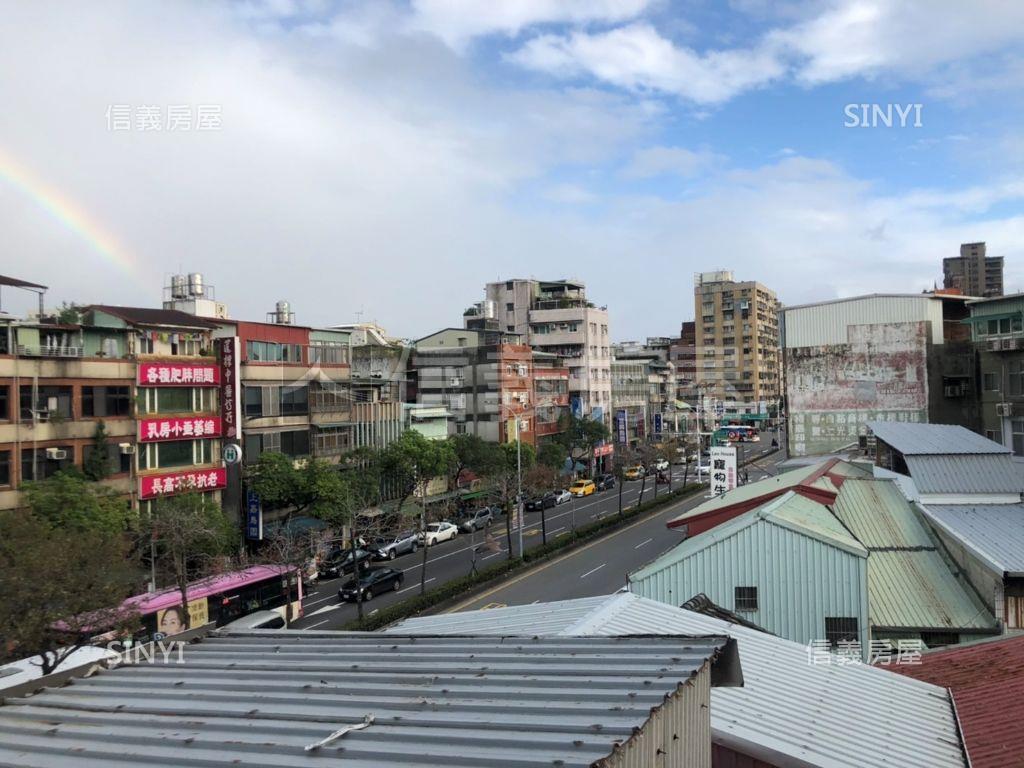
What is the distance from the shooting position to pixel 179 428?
2431 cm

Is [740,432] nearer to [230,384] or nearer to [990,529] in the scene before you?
[230,384]

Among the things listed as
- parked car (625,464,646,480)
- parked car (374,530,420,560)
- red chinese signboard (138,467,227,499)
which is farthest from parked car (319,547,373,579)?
parked car (625,464,646,480)

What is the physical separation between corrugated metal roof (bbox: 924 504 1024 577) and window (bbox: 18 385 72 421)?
21417 millimetres

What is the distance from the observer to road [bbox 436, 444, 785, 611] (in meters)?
21.5

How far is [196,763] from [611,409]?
54633 mm

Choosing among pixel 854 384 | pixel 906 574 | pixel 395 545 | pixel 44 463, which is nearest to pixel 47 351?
pixel 44 463

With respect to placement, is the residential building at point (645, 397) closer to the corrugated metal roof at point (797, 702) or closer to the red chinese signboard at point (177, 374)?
the red chinese signboard at point (177, 374)

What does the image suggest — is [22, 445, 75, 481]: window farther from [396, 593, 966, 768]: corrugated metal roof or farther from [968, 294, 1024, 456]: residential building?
[968, 294, 1024, 456]: residential building

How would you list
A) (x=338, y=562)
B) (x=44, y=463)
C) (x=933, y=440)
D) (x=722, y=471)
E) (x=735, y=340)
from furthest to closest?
(x=735, y=340)
(x=338, y=562)
(x=722, y=471)
(x=44, y=463)
(x=933, y=440)

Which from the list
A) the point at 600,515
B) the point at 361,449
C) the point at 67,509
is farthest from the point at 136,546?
the point at 600,515

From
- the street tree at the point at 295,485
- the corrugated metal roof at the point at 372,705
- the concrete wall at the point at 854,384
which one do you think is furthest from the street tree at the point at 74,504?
the concrete wall at the point at 854,384

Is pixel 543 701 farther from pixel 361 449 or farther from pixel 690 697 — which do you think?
pixel 361 449

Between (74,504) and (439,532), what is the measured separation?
14301 mm

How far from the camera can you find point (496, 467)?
35531 millimetres
